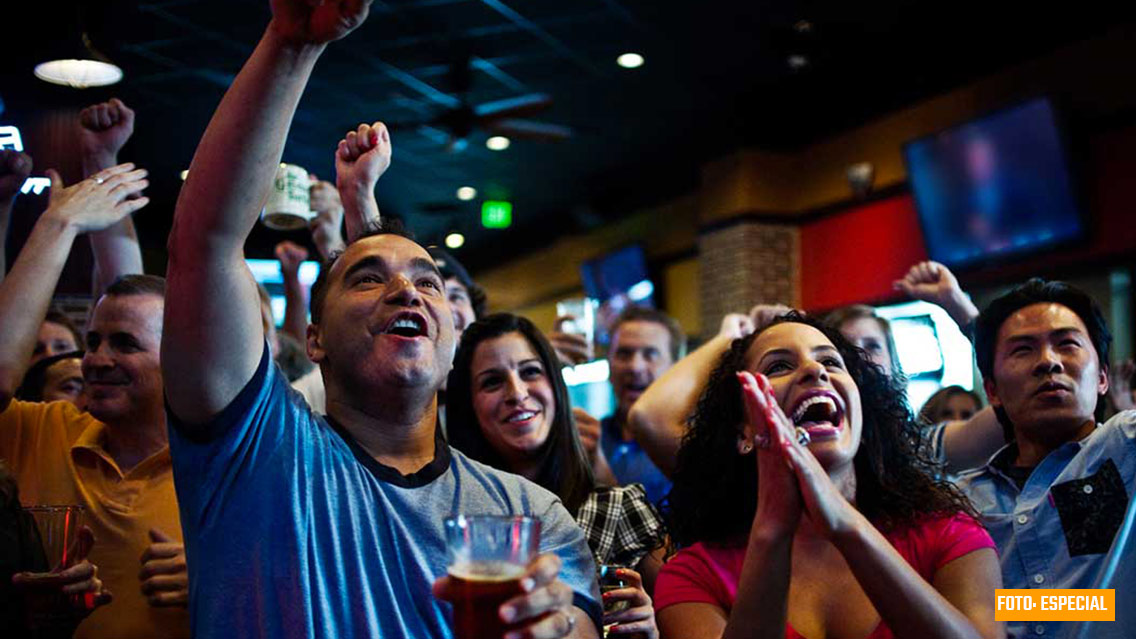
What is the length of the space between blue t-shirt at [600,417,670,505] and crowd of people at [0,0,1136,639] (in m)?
0.42

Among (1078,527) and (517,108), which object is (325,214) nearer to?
(1078,527)

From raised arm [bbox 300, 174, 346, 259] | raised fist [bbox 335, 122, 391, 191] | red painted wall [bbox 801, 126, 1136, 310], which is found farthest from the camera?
red painted wall [bbox 801, 126, 1136, 310]

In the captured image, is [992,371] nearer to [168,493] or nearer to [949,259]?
[168,493]

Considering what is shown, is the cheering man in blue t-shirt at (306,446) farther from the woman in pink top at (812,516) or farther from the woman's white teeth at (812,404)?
the woman's white teeth at (812,404)

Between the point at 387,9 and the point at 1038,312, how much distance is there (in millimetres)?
4394

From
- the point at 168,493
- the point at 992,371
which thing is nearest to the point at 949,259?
the point at 992,371

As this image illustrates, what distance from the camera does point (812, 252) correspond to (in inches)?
319

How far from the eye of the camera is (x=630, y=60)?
680 centimetres

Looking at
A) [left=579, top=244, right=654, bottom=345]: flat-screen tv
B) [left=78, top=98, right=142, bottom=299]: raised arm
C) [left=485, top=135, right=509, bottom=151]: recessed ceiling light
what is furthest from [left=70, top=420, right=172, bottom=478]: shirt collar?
[left=579, top=244, right=654, bottom=345]: flat-screen tv

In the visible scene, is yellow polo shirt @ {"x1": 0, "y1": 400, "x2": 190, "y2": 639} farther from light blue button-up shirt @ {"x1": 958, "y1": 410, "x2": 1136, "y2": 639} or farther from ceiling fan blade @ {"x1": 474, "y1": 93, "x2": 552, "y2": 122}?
ceiling fan blade @ {"x1": 474, "y1": 93, "x2": 552, "y2": 122}

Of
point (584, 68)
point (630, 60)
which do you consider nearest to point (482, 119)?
point (584, 68)

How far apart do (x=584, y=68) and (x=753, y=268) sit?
2108 millimetres

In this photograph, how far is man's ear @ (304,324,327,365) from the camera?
1838mm

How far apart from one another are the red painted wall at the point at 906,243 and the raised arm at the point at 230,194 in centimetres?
553
